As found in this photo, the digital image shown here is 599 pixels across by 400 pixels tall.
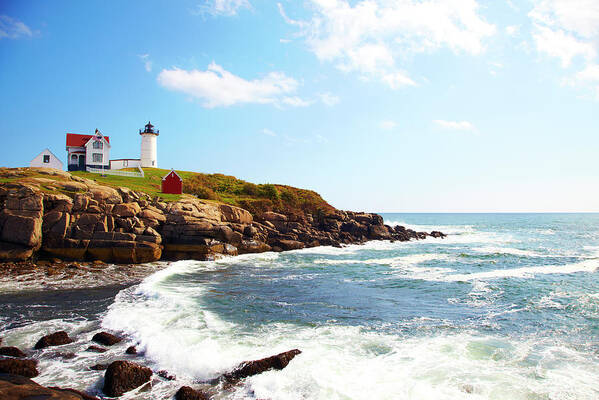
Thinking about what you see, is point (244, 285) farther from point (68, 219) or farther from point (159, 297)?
point (68, 219)

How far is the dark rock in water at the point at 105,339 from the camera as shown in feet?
35.2

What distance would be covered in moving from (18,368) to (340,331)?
30.4 feet

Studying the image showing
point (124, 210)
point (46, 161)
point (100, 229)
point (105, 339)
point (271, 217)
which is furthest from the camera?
point (46, 161)

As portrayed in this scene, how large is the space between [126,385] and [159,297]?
855 cm

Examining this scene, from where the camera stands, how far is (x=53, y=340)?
34.4 feet

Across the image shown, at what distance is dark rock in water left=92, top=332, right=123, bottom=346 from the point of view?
10.7 metres

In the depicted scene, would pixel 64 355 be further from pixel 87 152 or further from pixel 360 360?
pixel 87 152

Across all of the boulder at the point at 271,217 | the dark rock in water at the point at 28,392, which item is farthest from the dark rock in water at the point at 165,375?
the boulder at the point at 271,217

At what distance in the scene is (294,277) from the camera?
2244 centimetres

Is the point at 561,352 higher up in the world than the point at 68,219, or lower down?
lower down

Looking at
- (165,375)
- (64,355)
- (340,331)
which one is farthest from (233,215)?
(165,375)

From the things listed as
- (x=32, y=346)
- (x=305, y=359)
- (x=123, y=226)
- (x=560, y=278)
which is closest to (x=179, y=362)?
(x=305, y=359)

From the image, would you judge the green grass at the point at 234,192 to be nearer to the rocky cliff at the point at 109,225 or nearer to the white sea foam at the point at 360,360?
the rocky cliff at the point at 109,225

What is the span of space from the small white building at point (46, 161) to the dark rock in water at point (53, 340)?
45.5 metres
